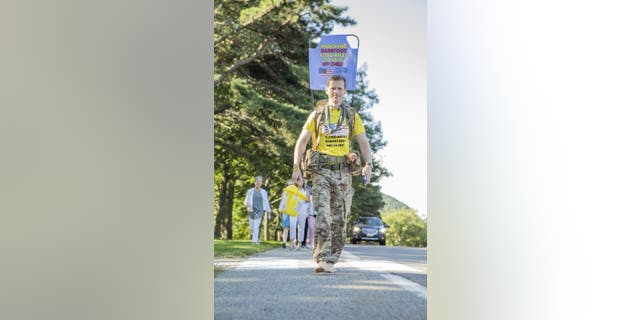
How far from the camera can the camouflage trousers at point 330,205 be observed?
529 centimetres

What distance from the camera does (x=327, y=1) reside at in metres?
16.6

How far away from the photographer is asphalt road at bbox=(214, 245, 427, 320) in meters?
3.71

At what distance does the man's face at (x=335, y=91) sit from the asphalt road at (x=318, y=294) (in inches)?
62.2

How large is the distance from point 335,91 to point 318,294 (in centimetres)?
195

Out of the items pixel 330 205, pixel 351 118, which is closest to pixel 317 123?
pixel 351 118

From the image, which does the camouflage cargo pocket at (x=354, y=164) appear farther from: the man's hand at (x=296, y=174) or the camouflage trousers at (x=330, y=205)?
the man's hand at (x=296, y=174)

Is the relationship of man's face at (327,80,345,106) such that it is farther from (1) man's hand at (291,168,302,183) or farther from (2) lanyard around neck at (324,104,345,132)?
(1) man's hand at (291,168,302,183)

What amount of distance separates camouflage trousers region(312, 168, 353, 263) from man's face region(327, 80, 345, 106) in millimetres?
626

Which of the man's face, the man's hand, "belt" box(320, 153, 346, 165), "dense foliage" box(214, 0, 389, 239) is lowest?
the man's hand
